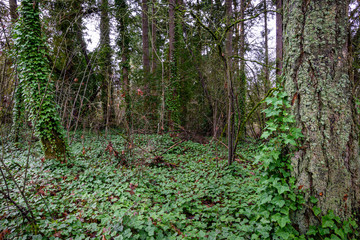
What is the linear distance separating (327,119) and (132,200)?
3.10m

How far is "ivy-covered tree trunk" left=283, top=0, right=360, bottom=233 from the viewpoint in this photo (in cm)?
190

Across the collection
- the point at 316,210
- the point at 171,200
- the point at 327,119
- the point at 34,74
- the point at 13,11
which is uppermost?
the point at 13,11

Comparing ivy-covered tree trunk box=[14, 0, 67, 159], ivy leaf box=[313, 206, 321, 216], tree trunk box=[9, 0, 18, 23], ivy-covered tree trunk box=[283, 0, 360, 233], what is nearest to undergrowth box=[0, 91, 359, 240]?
ivy leaf box=[313, 206, 321, 216]

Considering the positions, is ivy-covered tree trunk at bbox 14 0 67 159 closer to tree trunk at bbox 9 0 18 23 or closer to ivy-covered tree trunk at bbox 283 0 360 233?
tree trunk at bbox 9 0 18 23

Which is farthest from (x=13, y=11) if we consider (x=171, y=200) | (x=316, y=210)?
(x=316, y=210)

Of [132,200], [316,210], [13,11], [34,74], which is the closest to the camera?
[316,210]

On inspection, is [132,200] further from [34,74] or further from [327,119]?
[34,74]

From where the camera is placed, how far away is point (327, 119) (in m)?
1.93

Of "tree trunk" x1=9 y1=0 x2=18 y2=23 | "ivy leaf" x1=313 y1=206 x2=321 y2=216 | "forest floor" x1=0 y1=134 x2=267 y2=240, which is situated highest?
"tree trunk" x1=9 y1=0 x2=18 y2=23

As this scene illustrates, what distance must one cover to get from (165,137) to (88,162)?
139 inches

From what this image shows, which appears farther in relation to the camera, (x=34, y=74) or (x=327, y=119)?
(x=34, y=74)

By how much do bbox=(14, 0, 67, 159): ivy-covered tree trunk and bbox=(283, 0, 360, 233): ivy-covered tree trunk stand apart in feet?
18.8

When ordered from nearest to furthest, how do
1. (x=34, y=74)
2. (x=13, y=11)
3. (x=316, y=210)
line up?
(x=316, y=210) → (x=34, y=74) → (x=13, y=11)

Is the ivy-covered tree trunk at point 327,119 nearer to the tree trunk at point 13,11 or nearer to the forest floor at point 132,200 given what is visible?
the forest floor at point 132,200
